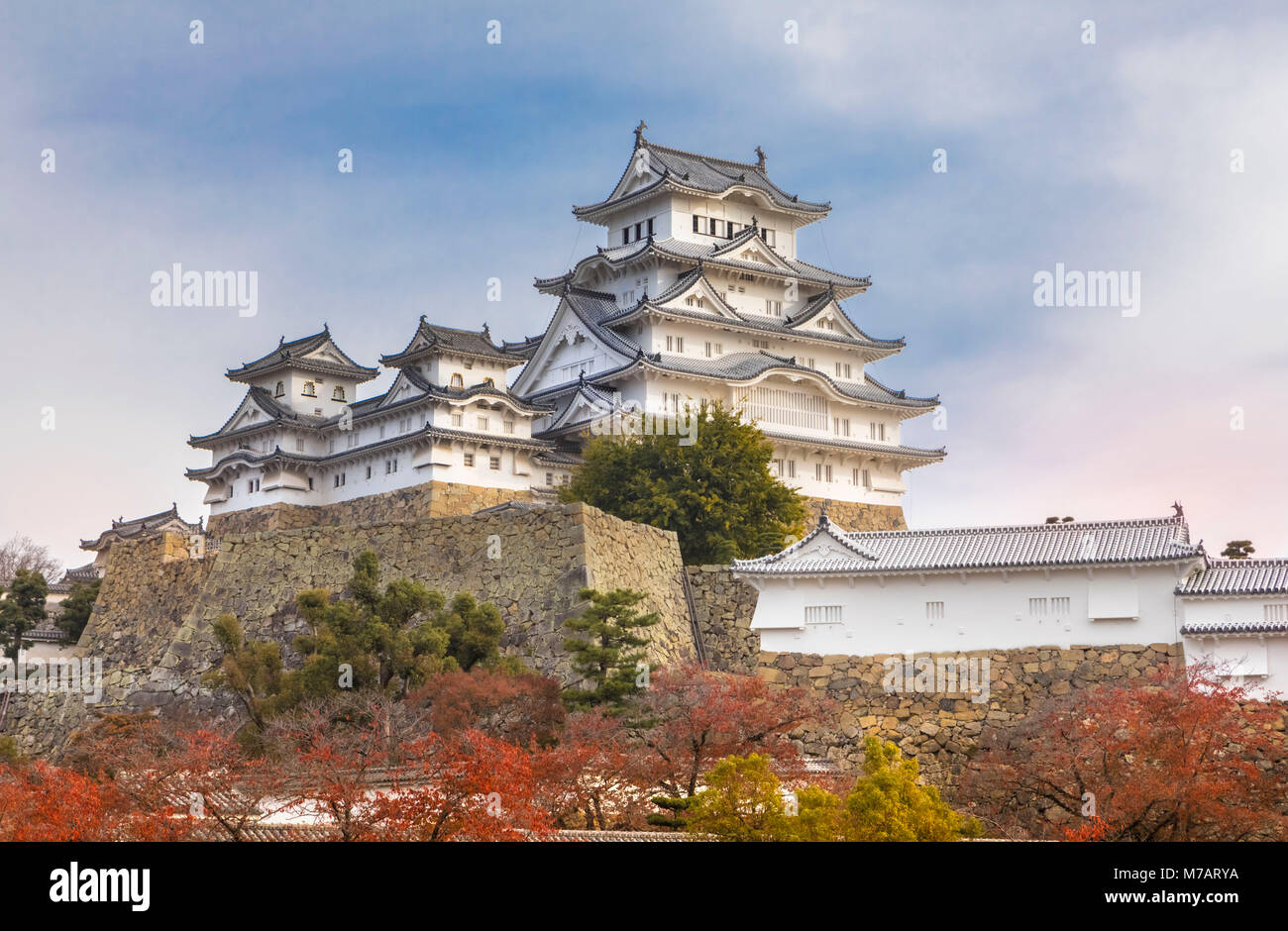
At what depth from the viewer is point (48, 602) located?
158 ft

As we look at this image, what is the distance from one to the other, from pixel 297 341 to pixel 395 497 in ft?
19.6

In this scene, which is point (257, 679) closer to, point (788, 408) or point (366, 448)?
point (366, 448)

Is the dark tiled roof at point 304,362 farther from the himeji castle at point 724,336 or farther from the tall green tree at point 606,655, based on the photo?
the tall green tree at point 606,655

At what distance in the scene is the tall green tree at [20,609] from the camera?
112 ft

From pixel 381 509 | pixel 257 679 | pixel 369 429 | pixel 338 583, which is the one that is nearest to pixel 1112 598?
pixel 257 679

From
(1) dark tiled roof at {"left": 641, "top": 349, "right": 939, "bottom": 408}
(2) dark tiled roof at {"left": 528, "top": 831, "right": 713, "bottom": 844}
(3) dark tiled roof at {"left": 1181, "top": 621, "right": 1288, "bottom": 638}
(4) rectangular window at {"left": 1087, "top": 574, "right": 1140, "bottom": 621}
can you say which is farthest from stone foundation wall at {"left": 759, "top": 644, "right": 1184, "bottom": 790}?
(1) dark tiled roof at {"left": 641, "top": 349, "right": 939, "bottom": 408}

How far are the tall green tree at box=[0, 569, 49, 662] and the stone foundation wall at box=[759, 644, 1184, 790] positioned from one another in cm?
1729

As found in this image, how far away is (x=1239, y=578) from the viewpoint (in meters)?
23.7

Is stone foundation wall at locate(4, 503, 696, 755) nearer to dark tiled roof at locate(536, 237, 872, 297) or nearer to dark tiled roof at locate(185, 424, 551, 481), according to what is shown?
dark tiled roof at locate(185, 424, 551, 481)

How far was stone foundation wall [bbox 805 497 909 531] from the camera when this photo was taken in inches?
1686

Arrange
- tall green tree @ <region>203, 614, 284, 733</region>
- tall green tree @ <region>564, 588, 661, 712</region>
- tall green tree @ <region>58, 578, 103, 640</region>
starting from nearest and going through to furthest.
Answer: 1. tall green tree @ <region>564, 588, 661, 712</region>
2. tall green tree @ <region>203, 614, 284, 733</region>
3. tall green tree @ <region>58, 578, 103, 640</region>

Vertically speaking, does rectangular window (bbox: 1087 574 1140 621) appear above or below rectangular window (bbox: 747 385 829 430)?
below

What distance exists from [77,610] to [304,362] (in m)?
9.62
